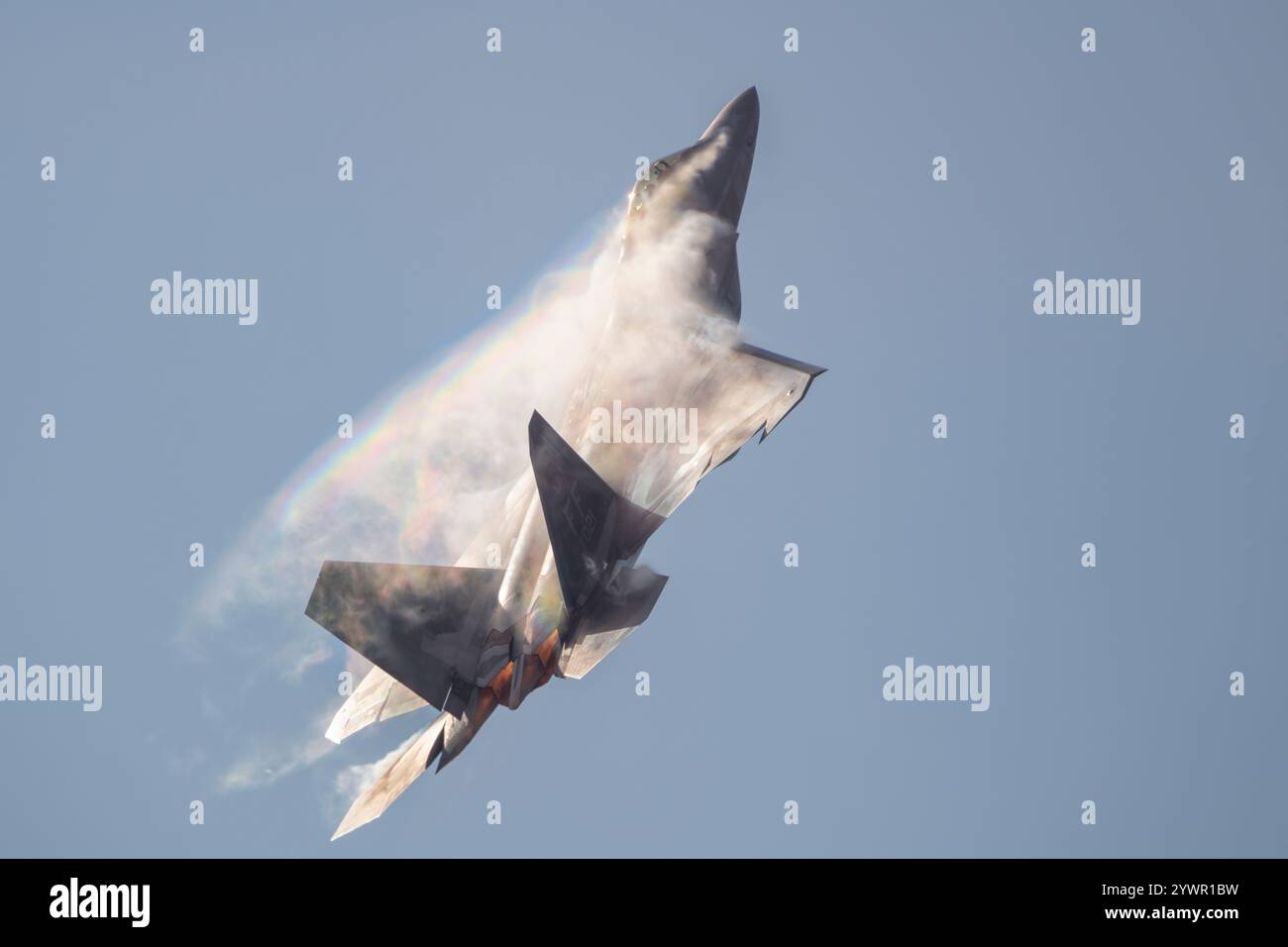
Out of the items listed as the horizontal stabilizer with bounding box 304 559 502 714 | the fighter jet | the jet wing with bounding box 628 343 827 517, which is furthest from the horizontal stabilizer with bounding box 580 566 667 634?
the horizontal stabilizer with bounding box 304 559 502 714

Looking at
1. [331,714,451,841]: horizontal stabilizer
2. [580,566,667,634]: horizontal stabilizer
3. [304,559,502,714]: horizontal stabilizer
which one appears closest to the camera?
[304,559,502,714]: horizontal stabilizer

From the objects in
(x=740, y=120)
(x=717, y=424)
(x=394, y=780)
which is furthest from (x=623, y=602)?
(x=740, y=120)

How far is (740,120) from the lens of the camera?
34750mm

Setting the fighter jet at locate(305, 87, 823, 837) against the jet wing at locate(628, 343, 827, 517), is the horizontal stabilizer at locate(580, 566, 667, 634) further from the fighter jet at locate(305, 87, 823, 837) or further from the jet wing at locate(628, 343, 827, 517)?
the jet wing at locate(628, 343, 827, 517)

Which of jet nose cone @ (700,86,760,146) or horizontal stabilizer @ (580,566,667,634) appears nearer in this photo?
horizontal stabilizer @ (580,566,667,634)

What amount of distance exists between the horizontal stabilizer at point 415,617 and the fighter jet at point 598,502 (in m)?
0.03

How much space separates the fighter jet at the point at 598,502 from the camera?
26078 mm

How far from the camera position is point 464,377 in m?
38.6

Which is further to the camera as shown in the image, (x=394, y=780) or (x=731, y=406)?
(x=731, y=406)

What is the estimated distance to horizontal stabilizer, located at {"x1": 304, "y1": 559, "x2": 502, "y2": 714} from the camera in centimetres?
2473

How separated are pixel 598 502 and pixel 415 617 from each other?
414cm

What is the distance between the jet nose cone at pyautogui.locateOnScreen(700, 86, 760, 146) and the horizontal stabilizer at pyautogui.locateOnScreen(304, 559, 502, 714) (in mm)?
13194

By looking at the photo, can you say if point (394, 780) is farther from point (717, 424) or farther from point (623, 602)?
point (717, 424)

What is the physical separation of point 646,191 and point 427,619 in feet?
41.2
